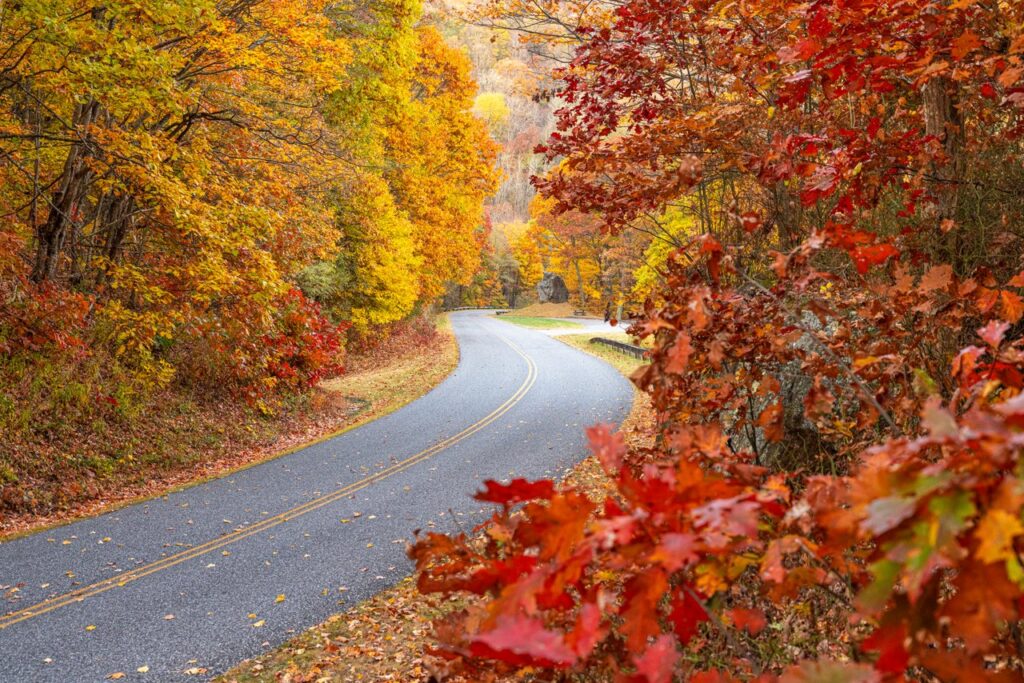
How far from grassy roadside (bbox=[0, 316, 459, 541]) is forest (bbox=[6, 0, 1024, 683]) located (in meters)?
0.36

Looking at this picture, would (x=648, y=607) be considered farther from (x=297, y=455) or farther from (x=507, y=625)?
(x=297, y=455)

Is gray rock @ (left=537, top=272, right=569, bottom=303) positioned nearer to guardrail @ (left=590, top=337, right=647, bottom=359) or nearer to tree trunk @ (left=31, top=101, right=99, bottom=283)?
guardrail @ (left=590, top=337, right=647, bottom=359)

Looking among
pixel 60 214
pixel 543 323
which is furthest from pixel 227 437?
pixel 543 323

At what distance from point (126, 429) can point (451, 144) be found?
18.3 m

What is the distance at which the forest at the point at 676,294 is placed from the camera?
1302mm

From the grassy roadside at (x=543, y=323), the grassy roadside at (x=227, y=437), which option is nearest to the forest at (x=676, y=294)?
the grassy roadside at (x=227, y=437)

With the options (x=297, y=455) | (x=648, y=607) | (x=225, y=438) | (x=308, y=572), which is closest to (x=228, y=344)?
(x=225, y=438)

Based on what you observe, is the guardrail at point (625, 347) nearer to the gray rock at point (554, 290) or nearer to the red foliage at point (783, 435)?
the red foliage at point (783, 435)

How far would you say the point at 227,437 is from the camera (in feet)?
49.1

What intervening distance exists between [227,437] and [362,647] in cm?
972

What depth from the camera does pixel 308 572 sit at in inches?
323

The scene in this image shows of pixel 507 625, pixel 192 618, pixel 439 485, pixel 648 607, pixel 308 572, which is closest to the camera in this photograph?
pixel 507 625

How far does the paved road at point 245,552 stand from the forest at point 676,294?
135 centimetres

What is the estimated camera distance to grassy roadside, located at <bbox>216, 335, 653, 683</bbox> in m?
6.01
